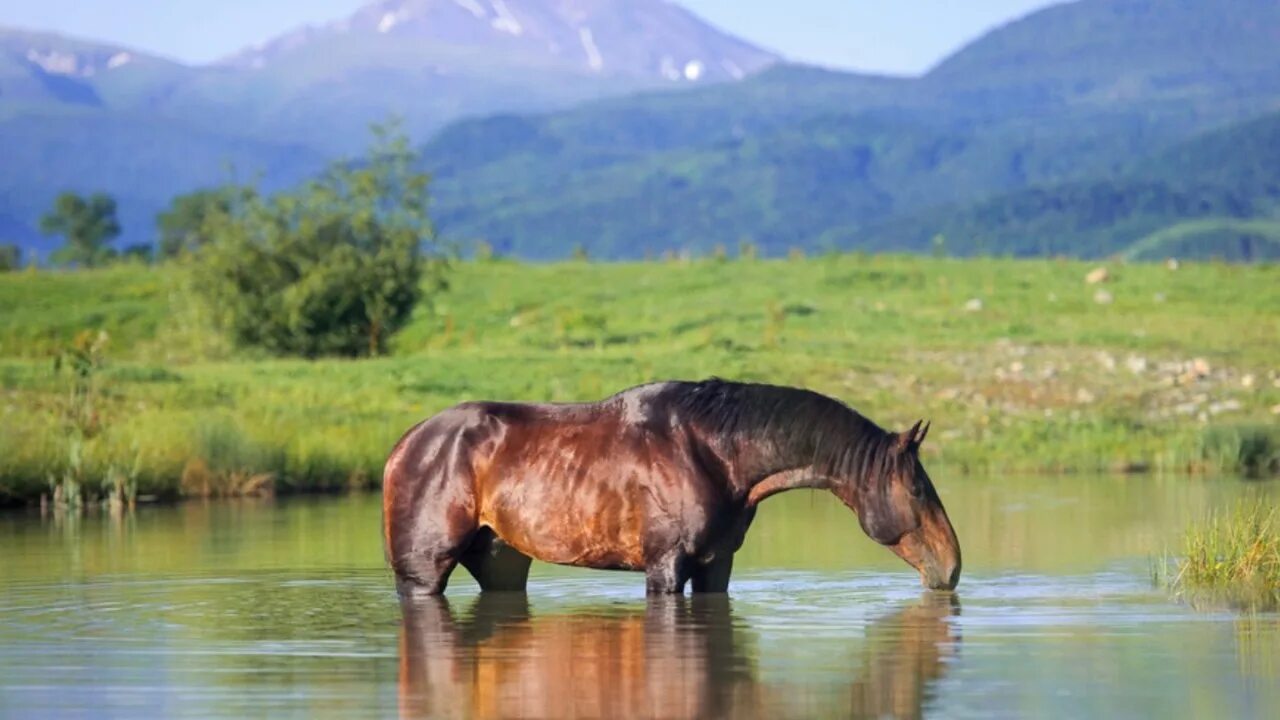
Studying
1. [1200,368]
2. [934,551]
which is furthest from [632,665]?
[1200,368]

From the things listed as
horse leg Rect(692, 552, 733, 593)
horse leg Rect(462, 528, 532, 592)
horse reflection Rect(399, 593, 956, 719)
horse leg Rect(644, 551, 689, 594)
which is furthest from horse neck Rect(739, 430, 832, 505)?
horse leg Rect(462, 528, 532, 592)

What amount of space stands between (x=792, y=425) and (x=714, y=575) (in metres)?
0.93

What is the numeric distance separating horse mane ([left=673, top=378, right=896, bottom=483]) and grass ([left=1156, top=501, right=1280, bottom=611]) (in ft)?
6.69

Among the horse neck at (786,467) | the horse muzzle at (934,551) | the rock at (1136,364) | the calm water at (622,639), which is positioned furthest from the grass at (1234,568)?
the rock at (1136,364)

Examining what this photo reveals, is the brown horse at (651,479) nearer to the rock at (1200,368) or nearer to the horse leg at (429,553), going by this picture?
the horse leg at (429,553)

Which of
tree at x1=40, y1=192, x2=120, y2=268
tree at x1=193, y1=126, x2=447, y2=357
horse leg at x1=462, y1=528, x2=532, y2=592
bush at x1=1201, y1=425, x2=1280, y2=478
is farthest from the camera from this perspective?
tree at x1=40, y1=192, x2=120, y2=268

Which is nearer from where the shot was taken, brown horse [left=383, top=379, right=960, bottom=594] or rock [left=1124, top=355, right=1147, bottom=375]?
brown horse [left=383, top=379, right=960, bottom=594]

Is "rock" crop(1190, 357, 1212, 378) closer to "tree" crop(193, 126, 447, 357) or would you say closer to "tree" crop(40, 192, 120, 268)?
"tree" crop(193, 126, 447, 357)

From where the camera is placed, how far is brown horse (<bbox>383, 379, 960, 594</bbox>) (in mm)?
13070

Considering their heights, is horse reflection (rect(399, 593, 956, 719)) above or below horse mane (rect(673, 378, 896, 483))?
below

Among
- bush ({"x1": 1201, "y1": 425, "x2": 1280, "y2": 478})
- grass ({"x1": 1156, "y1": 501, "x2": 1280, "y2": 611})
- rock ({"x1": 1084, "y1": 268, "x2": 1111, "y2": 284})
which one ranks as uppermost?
rock ({"x1": 1084, "y1": 268, "x2": 1111, "y2": 284})

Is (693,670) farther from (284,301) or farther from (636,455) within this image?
(284,301)

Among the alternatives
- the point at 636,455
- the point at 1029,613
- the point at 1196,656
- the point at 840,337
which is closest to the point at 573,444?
the point at 636,455

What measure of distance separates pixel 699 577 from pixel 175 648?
294cm
